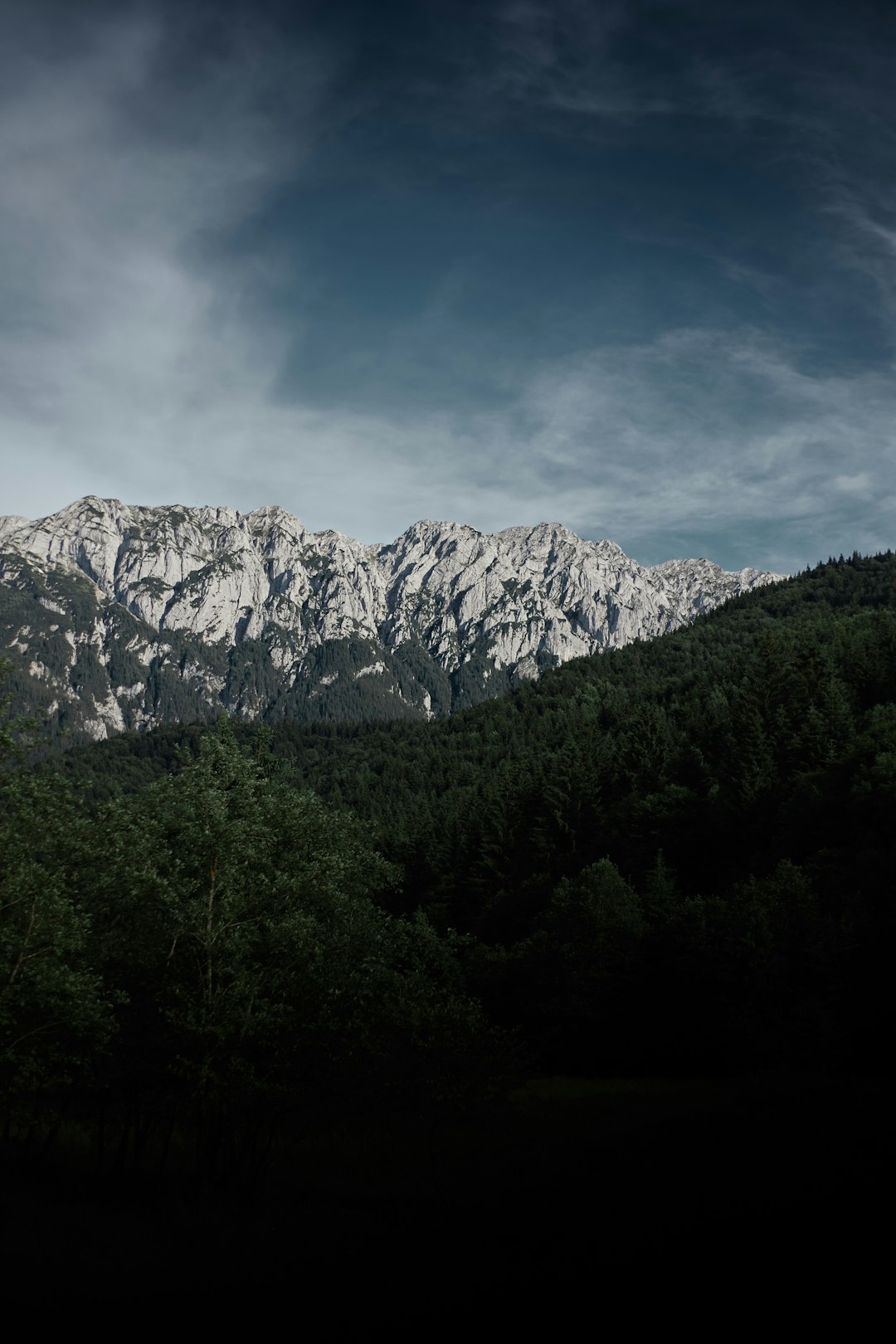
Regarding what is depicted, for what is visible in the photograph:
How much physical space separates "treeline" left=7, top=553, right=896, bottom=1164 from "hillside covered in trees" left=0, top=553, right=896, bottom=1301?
0.17m

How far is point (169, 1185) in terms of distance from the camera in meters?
34.5

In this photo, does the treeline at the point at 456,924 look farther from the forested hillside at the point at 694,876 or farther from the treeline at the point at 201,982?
the forested hillside at the point at 694,876

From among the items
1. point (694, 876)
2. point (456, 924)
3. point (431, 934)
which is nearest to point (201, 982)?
point (431, 934)

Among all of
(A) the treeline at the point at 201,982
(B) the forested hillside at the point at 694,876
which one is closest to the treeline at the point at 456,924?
(A) the treeline at the point at 201,982

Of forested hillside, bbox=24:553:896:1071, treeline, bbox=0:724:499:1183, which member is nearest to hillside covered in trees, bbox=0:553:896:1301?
treeline, bbox=0:724:499:1183

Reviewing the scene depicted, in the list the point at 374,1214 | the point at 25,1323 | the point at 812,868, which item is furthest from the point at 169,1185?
the point at 812,868

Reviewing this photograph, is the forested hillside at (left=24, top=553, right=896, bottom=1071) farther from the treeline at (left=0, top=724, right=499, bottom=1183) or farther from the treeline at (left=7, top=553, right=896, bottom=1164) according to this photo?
the treeline at (left=0, top=724, right=499, bottom=1183)

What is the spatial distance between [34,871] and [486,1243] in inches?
707

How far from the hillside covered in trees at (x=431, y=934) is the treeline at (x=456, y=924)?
0.55 feet

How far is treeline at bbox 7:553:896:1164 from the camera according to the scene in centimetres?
2880

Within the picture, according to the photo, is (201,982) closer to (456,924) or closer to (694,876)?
(694,876)

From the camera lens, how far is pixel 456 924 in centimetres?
12812

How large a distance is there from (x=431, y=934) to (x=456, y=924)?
251ft

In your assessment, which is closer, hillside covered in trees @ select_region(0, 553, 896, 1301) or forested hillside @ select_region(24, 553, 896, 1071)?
hillside covered in trees @ select_region(0, 553, 896, 1301)
